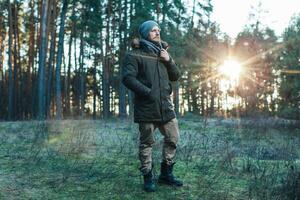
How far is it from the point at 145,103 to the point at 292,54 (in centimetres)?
1185

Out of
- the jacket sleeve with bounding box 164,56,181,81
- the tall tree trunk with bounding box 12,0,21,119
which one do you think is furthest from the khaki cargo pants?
the tall tree trunk with bounding box 12,0,21,119

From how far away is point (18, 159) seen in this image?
6.83 metres

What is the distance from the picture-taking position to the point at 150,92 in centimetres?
476

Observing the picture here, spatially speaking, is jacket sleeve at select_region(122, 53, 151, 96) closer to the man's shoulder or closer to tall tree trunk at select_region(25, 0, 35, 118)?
the man's shoulder

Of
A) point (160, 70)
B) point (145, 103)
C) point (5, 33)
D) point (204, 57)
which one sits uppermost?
point (5, 33)

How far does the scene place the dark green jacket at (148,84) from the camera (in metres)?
4.72

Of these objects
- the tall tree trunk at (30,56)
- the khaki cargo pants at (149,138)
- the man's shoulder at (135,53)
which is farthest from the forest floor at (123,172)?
the tall tree trunk at (30,56)

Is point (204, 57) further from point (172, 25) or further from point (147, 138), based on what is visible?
point (147, 138)

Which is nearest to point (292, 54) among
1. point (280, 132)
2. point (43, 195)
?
point (280, 132)

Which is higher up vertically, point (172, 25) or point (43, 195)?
point (172, 25)

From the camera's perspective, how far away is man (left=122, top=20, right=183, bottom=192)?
15.7 ft

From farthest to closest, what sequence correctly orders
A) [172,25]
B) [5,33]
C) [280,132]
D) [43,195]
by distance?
[5,33] → [172,25] → [280,132] → [43,195]

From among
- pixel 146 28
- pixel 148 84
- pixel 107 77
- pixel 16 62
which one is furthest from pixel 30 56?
pixel 148 84

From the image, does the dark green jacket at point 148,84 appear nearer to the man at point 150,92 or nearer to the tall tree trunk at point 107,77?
the man at point 150,92
